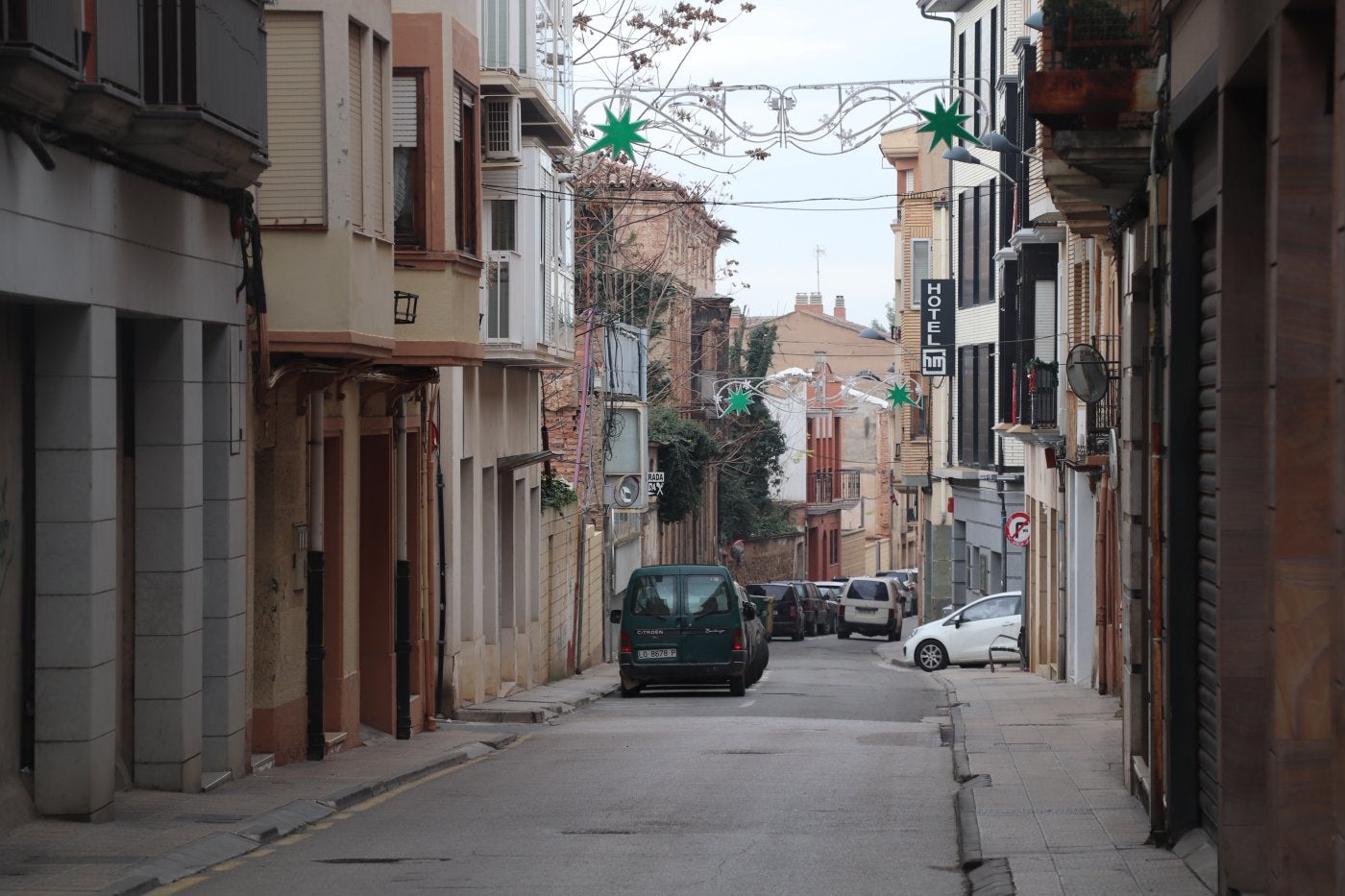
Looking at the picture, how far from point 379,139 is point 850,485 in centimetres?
8747

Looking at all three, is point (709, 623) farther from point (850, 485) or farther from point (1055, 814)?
point (850, 485)

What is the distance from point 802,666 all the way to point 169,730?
2734cm

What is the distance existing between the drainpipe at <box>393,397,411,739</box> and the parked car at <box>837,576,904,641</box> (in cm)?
3675

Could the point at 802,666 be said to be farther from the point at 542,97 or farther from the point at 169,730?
the point at 169,730

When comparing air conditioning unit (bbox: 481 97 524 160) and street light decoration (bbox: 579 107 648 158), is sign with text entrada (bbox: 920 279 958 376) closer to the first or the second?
air conditioning unit (bbox: 481 97 524 160)

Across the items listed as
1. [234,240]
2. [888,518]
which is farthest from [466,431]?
[888,518]

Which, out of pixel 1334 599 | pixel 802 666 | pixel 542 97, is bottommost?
pixel 802 666

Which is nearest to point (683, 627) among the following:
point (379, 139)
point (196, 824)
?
point (379, 139)

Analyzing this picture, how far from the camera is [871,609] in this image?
57188 millimetres

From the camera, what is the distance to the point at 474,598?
26625mm

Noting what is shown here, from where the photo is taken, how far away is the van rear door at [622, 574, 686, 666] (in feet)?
95.3

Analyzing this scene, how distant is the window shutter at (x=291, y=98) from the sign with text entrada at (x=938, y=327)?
106 feet

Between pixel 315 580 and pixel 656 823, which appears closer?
pixel 656 823

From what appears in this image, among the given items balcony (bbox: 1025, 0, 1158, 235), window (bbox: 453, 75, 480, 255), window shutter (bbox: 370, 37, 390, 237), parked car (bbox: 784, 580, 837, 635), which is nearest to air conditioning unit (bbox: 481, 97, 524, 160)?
window (bbox: 453, 75, 480, 255)
